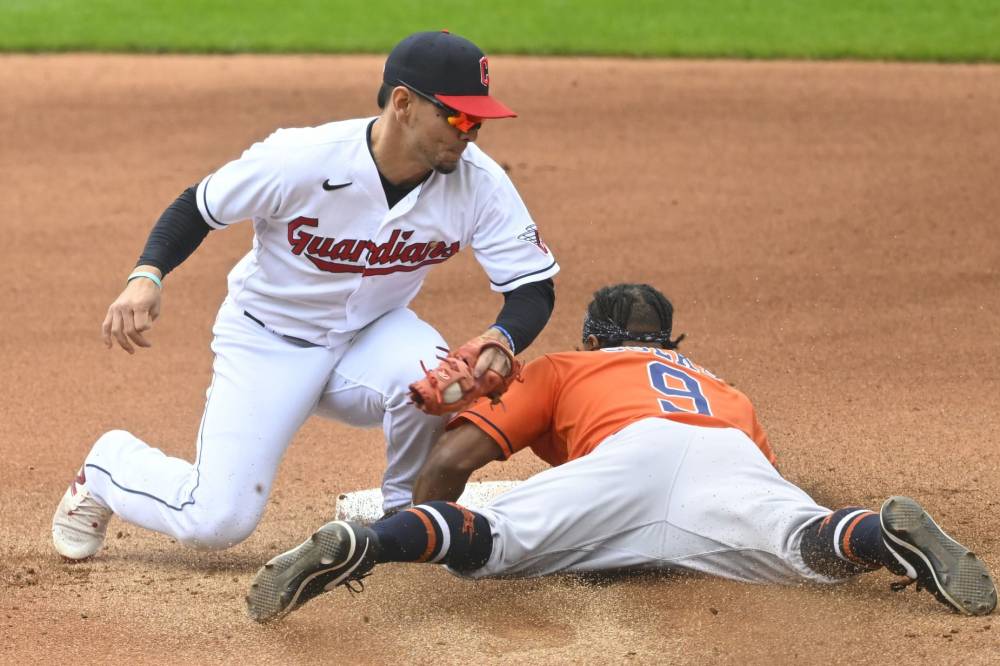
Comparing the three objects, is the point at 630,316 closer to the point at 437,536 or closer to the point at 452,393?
the point at 452,393

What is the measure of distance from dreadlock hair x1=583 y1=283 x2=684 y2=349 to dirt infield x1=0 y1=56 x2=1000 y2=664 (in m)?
0.82

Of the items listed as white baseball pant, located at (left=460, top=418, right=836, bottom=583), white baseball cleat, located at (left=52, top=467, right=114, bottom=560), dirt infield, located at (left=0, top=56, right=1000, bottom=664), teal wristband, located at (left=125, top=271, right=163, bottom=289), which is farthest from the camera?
white baseball cleat, located at (left=52, top=467, right=114, bottom=560)

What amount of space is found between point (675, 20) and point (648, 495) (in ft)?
32.7

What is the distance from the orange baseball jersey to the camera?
3939mm

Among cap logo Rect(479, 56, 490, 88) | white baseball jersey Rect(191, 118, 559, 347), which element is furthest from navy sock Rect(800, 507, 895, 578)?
cap logo Rect(479, 56, 490, 88)

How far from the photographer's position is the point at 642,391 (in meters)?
3.99

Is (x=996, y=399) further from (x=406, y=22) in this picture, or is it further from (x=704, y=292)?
(x=406, y=22)

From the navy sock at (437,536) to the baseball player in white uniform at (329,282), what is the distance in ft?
1.51

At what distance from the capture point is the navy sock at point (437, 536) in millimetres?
3541

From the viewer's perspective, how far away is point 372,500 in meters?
4.68

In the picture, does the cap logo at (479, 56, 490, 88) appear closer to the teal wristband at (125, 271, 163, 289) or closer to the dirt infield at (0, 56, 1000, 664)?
the teal wristband at (125, 271, 163, 289)

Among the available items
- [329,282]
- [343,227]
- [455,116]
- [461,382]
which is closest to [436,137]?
[455,116]

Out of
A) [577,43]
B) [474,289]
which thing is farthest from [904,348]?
[577,43]

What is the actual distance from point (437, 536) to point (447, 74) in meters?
1.29
